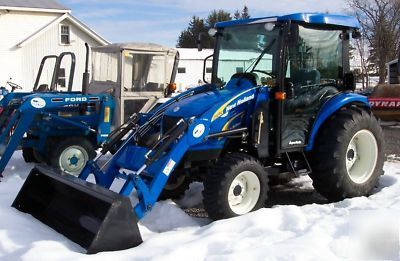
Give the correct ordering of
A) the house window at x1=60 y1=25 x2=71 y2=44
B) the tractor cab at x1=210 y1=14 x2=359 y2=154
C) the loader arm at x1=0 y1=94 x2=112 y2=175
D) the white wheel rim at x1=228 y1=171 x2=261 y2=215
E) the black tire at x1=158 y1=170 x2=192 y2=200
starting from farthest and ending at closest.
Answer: the house window at x1=60 y1=25 x2=71 y2=44 < the loader arm at x1=0 y1=94 x2=112 y2=175 < the black tire at x1=158 y1=170 x2=192 y2=200 < the tractor cab at x1=210 y1=14 x2=359 y2=154 < the white wheel rim at x1=228 y1=171 x2=261 y2=215

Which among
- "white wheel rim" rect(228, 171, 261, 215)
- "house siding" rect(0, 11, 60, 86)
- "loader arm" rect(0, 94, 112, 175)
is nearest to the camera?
"white wheel rim" rect(228, 171, 261, 215)

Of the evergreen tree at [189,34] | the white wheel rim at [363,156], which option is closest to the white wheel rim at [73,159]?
the white wheel rim at [363,156]

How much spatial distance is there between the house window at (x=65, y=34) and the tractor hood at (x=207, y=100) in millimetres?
23862

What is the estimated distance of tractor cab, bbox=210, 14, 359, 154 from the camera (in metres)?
5.62

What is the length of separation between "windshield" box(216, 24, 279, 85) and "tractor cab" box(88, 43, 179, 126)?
3.66 metres

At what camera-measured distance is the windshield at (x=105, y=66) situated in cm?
1012

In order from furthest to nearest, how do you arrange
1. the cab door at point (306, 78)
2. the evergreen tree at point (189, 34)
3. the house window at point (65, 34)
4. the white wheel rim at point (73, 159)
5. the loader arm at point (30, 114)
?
the evergreen tree at point (189, 34), the house window at point (65, 34), the white wheel rim at point (73, 159), the loader arm at point (30, 114), the cab door at point (306, 78)

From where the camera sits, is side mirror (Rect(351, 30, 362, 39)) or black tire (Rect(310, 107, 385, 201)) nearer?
black tire (Rect(310, 107, 385, 201))

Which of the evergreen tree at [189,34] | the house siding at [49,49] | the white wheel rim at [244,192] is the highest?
the evergreen tree at [189,34]

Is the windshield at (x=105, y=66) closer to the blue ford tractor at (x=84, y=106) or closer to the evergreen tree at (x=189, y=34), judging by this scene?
the blue ford tractor at (x=84, y=106)

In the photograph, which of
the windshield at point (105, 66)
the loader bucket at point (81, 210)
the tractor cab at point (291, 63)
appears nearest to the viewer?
the loader bucket at point (81, 210)

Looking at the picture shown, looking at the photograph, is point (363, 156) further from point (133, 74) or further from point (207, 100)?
point (133, 74)

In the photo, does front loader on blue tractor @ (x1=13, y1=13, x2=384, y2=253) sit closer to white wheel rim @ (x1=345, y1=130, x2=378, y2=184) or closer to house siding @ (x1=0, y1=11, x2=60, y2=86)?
white wheel rim @ (x1=345, y1=130, x2=378, y2=184)

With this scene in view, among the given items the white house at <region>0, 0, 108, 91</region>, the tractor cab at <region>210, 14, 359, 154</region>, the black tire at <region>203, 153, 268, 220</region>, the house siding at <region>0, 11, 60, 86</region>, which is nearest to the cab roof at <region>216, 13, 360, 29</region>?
the tractor cab at <region>210, 14, 359, 154</region>
